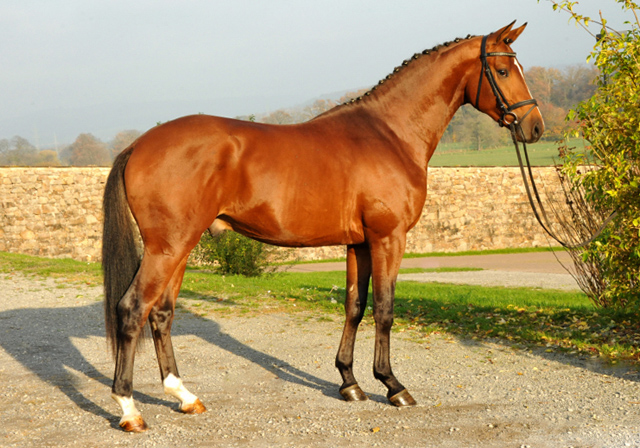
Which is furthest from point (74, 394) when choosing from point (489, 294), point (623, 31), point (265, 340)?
point (489, 294)

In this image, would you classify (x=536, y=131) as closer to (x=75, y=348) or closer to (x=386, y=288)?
(x=386, y=288)

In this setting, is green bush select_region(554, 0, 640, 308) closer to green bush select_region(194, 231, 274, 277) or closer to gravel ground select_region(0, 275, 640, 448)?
gravel ground select_region(0, 275, 640, 448)

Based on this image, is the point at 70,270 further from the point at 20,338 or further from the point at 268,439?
the point at 268,439

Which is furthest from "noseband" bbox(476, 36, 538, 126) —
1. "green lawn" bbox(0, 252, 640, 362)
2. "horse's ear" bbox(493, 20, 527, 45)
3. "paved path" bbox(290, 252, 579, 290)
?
"paved path" bbox(290, 252, 579, 290)

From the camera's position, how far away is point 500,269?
16.3m

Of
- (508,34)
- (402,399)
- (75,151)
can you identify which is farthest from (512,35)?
(75,151)

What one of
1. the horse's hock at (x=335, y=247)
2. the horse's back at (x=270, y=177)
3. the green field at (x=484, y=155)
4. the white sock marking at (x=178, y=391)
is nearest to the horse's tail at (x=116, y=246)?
the horse's back at (x=270, y=177)

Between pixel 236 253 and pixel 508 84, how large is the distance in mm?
9847

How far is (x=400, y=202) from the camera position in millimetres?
4102

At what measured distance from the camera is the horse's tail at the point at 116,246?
3938 mm

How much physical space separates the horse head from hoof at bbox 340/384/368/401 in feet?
7.41

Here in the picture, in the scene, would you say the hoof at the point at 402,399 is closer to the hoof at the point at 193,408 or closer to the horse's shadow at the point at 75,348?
the horse's shadow at the point at 75,348

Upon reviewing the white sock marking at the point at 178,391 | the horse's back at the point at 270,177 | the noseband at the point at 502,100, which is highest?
the noseband at the point at 502,100

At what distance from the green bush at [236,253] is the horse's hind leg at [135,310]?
369 inches
